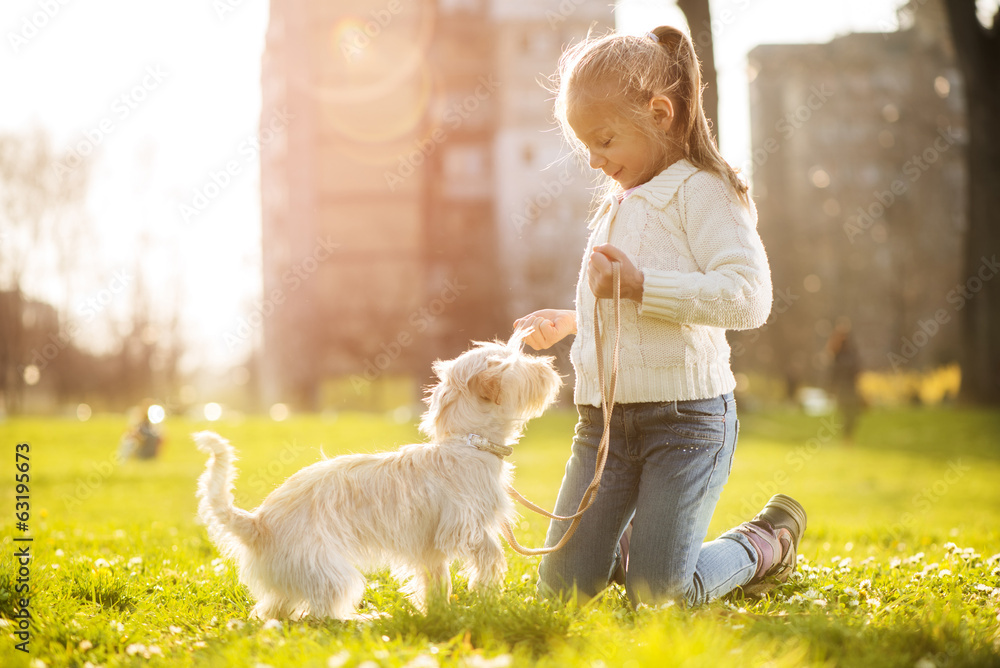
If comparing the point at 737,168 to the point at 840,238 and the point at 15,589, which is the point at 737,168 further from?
the point at 840,238

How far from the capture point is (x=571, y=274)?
35812 millimetres

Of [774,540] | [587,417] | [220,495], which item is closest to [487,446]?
[587,417]

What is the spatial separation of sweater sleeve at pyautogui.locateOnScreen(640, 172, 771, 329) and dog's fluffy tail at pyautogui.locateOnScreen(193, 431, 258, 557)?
191cm

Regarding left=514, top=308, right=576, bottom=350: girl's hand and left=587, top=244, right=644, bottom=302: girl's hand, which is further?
left=514, top=308, right=576, bottom=350: girl's hand

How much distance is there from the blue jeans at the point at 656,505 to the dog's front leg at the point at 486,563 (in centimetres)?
29

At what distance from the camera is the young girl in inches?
137

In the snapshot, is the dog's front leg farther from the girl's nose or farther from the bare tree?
the bare tree

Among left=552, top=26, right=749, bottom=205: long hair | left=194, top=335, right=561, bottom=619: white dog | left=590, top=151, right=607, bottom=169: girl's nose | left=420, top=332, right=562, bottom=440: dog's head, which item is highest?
left=552, top=26, right=749, bottom=205: long hair

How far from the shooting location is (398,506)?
139 inches

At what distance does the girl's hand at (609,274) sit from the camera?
343cm

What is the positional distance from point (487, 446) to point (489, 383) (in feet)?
0.96

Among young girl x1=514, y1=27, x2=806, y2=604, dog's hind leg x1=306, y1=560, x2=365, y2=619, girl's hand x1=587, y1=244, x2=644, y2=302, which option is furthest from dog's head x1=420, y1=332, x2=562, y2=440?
dog's hind leg x1=306, y1=560, x2=365, y2=619

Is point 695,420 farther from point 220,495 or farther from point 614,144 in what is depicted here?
point 220,495

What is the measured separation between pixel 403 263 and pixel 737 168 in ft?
129
